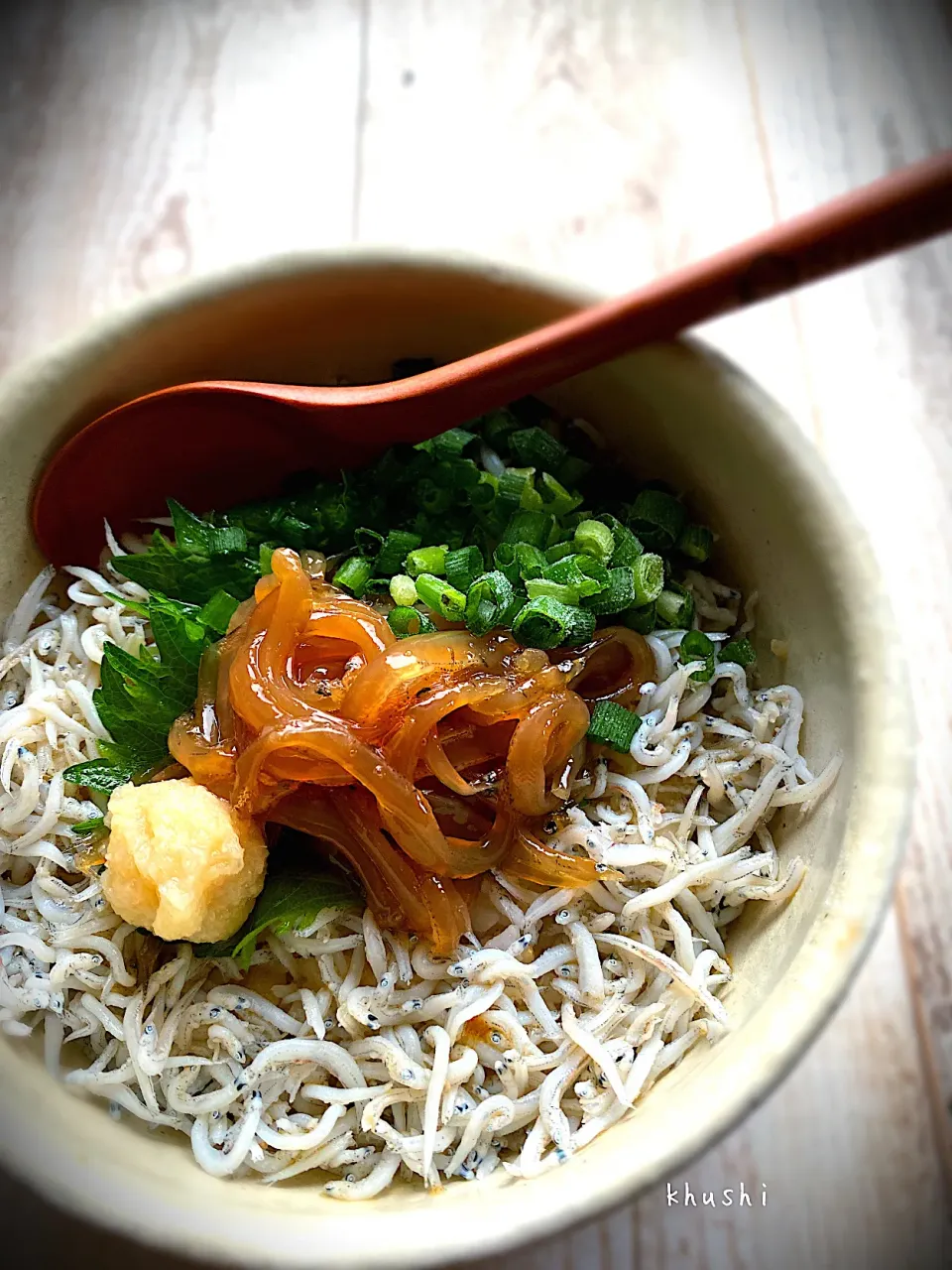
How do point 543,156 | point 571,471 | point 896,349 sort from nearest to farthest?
point 571,471 < point 896,349 < point 543,156

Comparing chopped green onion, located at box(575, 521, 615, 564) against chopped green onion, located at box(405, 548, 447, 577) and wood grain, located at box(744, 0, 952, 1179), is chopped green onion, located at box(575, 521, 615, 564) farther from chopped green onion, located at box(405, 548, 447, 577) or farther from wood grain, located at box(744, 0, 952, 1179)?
wood grain, located at box(744, 0, 952, 1179)

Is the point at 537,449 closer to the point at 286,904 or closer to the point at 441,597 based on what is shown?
the point at 441,597

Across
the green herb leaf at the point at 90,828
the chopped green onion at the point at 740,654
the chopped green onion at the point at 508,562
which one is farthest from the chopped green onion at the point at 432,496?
the green herb leaf at the point at 90,828

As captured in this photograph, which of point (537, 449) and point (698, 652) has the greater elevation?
point (537, 449)

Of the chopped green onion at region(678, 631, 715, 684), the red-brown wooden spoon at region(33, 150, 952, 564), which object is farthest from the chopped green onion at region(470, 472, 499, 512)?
the chopped green onion at region(678, 631, 715, 684)

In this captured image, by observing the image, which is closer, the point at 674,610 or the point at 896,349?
the point at 674,610

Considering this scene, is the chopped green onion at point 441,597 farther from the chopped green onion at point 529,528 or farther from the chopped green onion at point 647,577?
the chopped green onion at point 647,577

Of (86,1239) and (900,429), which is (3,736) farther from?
(900,429)

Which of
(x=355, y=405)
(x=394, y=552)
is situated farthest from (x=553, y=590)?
(x=355, y=405)
